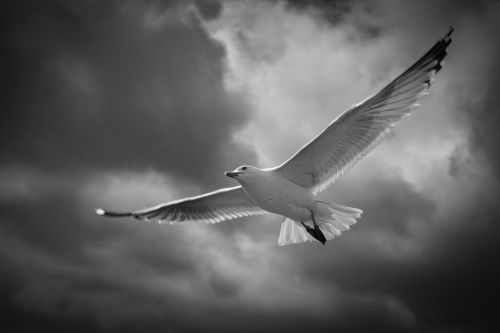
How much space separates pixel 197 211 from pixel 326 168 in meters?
3.10

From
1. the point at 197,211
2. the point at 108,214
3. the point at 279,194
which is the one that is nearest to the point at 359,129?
the point at 279,194

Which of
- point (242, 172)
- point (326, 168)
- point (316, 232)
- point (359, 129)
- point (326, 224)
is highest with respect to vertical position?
point (359, 129)

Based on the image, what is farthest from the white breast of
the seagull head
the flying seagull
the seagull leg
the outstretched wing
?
the outstretched wing

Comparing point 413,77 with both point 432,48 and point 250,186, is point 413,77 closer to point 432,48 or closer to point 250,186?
point 432,48

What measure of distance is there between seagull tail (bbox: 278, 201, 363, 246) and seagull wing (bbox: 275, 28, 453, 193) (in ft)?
1.40

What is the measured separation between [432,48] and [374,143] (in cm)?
166

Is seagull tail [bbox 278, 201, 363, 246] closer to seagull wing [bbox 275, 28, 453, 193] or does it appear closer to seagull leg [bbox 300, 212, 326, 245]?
seagull leg [bbox 300, 212, 326, 245]

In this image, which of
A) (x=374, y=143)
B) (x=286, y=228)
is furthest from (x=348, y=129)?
(x=286, y=228)

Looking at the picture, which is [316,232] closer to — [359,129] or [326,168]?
[326,168]

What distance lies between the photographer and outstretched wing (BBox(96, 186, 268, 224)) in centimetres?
1002

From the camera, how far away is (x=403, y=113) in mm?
7527

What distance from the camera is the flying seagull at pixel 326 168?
24.1 feet

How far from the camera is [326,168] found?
28.0 ft

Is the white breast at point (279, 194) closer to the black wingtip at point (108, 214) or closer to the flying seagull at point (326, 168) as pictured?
the flying seagull at point (326, 168)
